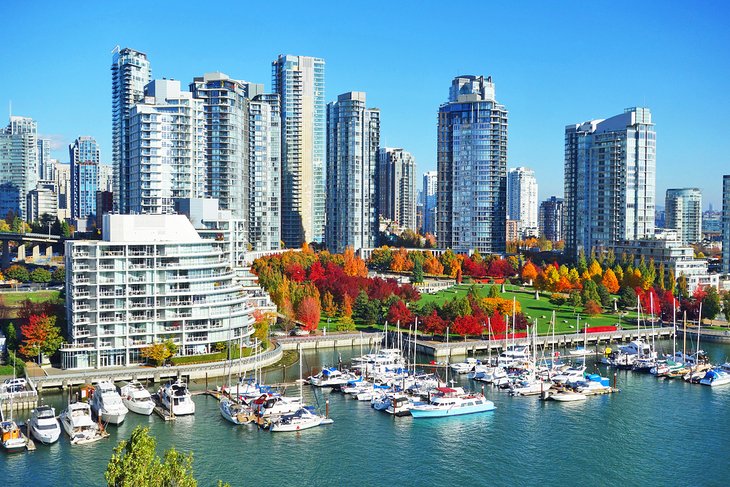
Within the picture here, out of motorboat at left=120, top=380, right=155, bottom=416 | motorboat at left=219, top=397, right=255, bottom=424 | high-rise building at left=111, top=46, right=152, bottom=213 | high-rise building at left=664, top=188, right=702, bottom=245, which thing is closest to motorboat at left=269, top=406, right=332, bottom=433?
motorboat at left=219, top=397, right=255, bottom=424

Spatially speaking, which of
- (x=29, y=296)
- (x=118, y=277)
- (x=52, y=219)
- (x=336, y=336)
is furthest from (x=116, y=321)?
(x=52, y=219)

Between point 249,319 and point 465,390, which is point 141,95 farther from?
point 465,390

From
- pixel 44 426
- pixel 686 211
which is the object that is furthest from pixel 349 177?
pixel 686 211

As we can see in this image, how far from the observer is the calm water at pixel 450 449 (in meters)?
37.5

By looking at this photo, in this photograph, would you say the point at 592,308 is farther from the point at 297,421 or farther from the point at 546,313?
the point at 297,421

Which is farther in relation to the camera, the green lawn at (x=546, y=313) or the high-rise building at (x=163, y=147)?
the high-rise building at (x=163, y=147)

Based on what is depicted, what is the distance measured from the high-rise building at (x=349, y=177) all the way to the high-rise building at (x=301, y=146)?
929 centimetres

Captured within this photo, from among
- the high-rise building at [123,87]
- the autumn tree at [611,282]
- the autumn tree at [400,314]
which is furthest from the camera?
the high-rise building at [123,87]

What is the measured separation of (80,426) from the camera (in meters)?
42.1

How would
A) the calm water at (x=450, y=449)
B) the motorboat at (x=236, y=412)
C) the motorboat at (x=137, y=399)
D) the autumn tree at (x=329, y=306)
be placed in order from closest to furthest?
1. the calm water at (x=450, y=449)
2. the motorboat at (x=236, y=412)
3. the motorboat at (x=137, y=399)
4. the autumn tree at (x=329, y=306)

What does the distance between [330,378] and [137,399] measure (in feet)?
44.4

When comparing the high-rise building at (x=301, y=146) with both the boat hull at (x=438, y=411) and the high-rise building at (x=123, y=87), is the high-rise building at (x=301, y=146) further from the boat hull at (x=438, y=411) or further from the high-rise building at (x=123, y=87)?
the boat hull at (x=438, y=411)

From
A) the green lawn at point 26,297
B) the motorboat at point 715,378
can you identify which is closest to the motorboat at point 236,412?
the motorboat at point 715,378

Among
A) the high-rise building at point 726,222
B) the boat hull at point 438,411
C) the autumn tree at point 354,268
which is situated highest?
the high-rise building at point 726,222
